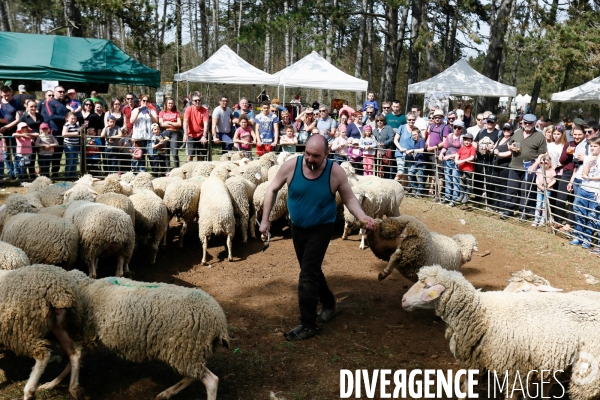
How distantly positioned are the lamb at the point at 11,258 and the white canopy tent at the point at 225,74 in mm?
12459

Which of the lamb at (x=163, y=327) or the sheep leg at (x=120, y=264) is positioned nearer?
the lamb at (x=163, y=327)

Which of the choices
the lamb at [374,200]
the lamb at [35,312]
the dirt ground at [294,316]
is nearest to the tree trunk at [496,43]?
the dirt ground at [294,316]

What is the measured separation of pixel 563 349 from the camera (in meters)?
3.68

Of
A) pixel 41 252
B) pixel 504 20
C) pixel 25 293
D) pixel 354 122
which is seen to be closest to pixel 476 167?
pixel 354 122

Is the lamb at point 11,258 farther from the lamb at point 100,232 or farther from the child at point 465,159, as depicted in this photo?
the child at point 465,159

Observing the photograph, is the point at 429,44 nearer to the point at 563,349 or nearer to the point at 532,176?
the point at 532,176

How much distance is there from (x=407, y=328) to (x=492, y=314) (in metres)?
1.49

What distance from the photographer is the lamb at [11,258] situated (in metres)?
4.48

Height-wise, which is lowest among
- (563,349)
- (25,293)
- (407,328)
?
(407,328)

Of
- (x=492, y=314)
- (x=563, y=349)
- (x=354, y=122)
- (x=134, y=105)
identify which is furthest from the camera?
(x=134, y=105)

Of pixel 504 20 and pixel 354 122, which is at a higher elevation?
pixel 504 20

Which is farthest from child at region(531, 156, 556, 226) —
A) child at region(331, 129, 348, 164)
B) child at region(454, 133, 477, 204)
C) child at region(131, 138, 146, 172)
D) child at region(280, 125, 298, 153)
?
child at region(131, 138, 146, 172)

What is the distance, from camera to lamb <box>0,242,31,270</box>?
448 centimetres

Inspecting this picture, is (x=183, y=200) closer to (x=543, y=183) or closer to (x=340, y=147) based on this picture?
(x=340, y=147)
